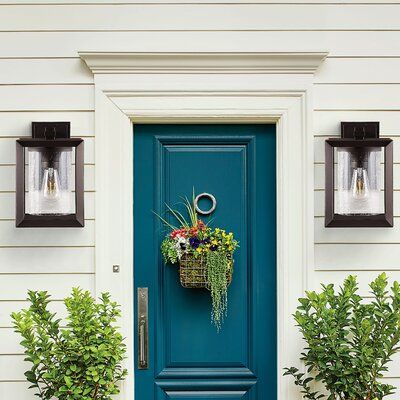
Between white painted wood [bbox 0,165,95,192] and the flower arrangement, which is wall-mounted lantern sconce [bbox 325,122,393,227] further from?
white painted wood [bbox 0,165,95,192]

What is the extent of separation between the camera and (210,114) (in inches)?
135

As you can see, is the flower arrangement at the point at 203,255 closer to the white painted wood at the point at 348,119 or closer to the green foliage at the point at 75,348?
the green foliage at the point at 75,348

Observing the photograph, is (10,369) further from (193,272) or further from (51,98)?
(51,98)

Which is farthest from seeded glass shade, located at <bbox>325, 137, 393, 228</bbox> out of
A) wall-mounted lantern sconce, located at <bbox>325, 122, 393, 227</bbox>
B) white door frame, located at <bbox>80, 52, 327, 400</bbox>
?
white door frame, located at <bbox>80, 52, 327, 400</bbox>

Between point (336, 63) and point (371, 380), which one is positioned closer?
point (371, 380)

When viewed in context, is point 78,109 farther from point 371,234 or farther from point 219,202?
point 371,234

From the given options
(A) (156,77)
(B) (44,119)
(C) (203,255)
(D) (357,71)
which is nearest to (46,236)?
(B) (44,119)

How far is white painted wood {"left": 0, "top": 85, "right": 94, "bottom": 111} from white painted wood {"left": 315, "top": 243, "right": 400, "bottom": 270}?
1.35 m

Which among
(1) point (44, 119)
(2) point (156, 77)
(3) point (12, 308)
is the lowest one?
(3) point (12, 308)

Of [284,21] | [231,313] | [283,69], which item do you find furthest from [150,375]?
[284,21]

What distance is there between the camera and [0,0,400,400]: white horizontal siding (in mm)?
3408

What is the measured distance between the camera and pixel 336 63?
3451 mm

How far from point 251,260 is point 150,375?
76cm

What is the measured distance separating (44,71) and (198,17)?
799 millimetres
